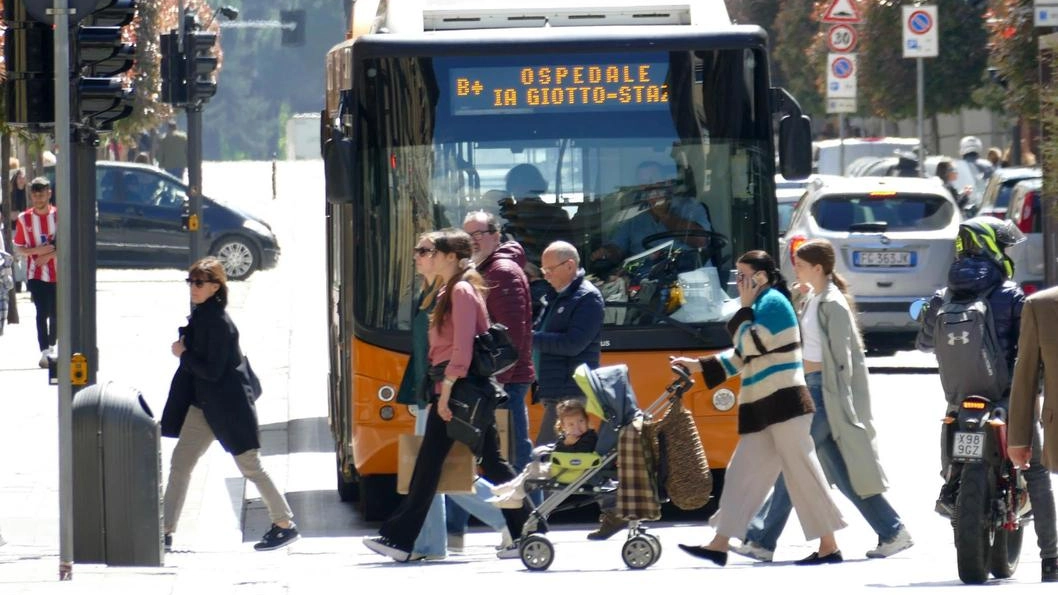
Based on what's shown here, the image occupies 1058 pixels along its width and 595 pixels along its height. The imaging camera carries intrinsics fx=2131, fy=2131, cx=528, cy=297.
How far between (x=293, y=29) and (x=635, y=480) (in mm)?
43294

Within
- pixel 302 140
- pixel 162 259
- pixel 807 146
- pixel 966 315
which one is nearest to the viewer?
pixel 966 315

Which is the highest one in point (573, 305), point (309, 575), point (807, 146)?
point (807, 146)

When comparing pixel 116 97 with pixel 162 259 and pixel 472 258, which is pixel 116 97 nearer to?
pixel 472 258

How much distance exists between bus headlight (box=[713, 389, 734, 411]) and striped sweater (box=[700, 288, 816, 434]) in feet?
5.43

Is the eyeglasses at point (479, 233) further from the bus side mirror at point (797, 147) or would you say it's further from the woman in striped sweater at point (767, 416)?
the bus side mirror at point (797, 147)

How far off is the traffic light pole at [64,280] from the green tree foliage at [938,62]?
102 feet

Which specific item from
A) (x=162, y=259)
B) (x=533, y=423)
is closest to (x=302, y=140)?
(x=162, y=259)

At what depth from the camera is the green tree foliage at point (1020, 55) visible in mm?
20672

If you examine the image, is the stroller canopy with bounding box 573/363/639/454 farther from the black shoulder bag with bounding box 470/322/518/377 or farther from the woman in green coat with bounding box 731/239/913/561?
the woman in green coat with bounding box 731/239/913/561

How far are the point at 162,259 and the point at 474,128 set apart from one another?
65.6ft

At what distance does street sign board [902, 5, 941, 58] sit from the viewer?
87.6ft

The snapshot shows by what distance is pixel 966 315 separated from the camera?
902cm

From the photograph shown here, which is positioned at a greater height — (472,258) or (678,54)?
(678,54)

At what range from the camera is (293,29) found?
51469 mm
